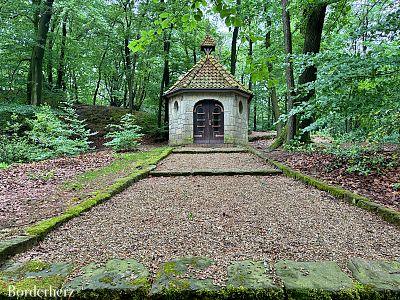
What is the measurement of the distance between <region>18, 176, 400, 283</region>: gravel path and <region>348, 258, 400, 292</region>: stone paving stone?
0.15 metres

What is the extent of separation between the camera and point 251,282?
→ 6.07ft

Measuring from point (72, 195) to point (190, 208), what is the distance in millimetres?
2159

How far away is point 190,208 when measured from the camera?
3930mm

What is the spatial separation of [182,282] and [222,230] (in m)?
1.24

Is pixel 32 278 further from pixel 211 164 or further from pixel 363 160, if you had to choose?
pixel 211 164

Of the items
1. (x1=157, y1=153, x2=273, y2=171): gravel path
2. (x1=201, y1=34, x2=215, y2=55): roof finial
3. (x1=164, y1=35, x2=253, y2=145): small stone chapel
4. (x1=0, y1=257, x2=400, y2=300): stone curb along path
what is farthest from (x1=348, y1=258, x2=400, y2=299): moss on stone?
(x1=201, y1=34, x2=215, y2=55): roof finial

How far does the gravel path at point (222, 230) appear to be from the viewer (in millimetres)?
2430

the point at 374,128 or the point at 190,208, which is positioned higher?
the point at 374,128

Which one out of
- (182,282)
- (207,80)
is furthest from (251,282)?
(207,80)


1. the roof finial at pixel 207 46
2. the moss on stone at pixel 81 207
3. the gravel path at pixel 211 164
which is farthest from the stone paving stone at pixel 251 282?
the roof finial at pixel 207 46

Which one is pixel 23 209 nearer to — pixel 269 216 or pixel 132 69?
pixel 269 216

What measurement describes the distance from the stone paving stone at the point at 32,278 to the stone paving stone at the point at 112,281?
0.10m

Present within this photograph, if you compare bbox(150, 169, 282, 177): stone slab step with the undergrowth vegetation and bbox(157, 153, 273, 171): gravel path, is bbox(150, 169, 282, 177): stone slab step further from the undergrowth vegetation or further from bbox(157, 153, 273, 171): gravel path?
the undergrowth vegetation

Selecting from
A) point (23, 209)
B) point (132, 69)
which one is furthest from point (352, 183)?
point (132, 69)
